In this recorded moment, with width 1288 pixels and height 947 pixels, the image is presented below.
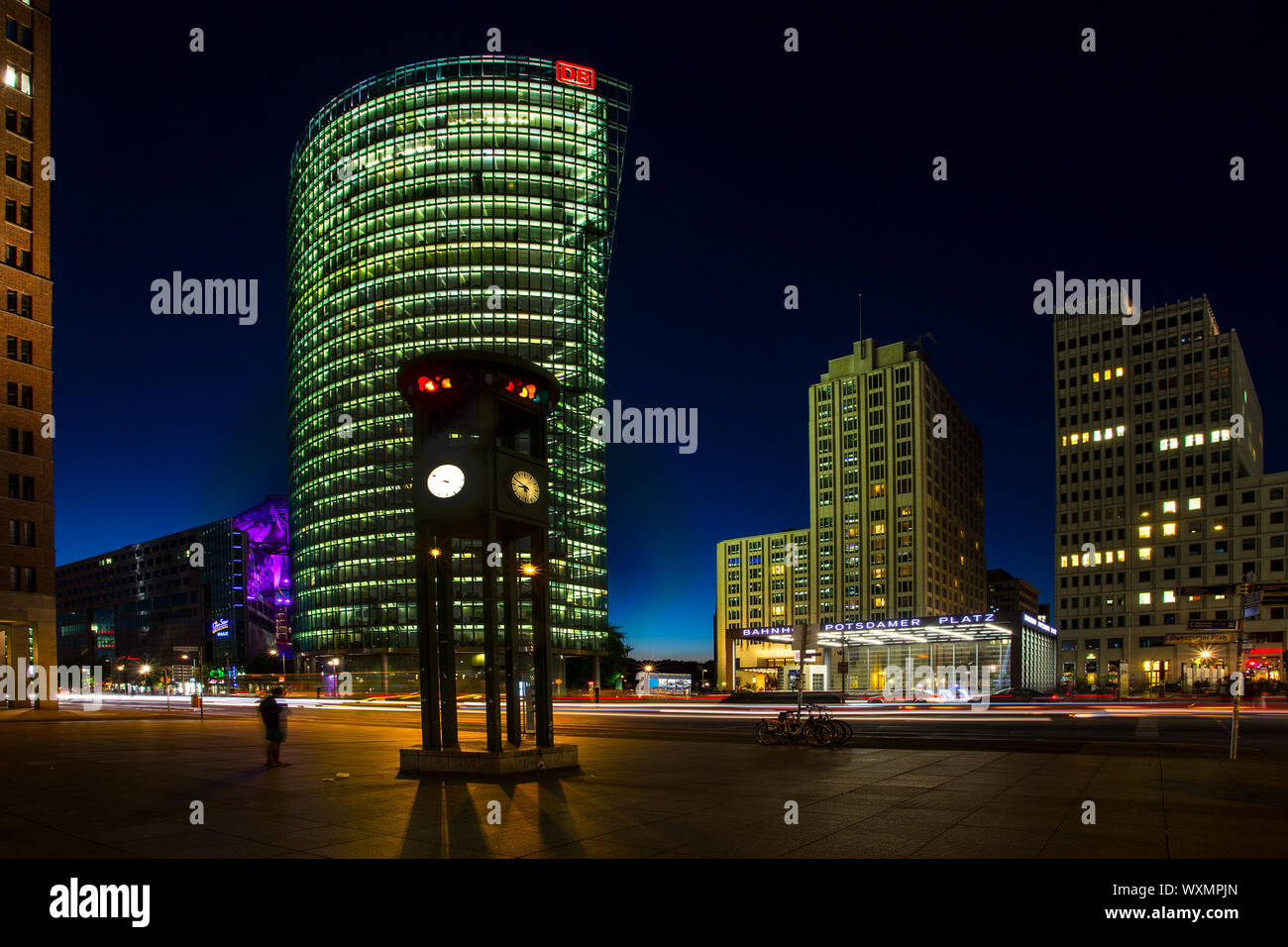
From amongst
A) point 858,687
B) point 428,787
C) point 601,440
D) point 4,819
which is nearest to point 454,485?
point 428,787

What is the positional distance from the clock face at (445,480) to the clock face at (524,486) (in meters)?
1.04

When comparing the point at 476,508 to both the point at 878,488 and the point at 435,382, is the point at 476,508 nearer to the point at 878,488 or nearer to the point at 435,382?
the point at 435,382

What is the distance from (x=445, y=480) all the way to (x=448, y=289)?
10638 cm

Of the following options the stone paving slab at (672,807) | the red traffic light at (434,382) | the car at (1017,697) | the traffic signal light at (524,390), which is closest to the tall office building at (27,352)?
the stone paving slab at (672,807)

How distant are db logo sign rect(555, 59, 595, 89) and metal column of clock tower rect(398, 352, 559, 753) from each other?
377 feet

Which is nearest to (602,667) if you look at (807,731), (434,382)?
(807,731)

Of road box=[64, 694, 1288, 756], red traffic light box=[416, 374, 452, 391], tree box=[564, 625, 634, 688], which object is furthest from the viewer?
tree box=[564, 625, 634, 688]

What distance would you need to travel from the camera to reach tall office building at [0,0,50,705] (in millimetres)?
55906

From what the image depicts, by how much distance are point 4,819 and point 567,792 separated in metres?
7.88

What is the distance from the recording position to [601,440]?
407 feet

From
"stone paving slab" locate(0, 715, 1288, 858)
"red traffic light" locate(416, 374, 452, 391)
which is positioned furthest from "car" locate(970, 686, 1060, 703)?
"red traffic light" locate(416, 374, 452, 391)

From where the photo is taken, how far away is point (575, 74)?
122562 mm

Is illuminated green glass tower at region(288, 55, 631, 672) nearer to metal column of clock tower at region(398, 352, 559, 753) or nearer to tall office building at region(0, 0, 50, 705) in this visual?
tall office building at region(0, 0, 50, 705)

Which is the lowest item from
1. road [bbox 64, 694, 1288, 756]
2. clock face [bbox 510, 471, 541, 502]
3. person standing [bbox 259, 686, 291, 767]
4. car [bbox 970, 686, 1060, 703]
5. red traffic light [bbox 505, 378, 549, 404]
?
car [bbox 970, 686, 1060, 703]
